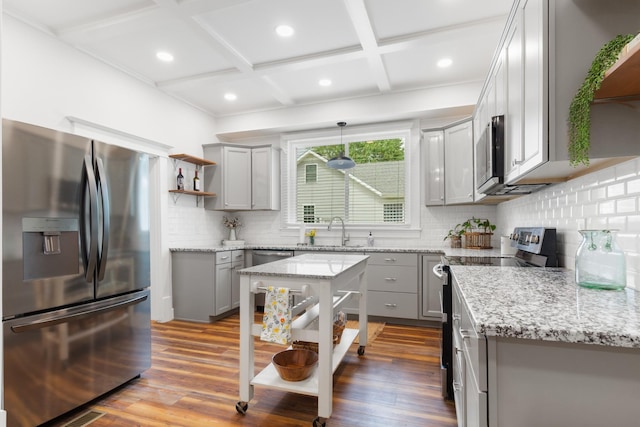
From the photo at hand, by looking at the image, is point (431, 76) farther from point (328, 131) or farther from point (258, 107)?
point (258, 107)

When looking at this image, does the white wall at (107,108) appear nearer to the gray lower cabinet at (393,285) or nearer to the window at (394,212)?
the gray lower cabinet at (393,285)

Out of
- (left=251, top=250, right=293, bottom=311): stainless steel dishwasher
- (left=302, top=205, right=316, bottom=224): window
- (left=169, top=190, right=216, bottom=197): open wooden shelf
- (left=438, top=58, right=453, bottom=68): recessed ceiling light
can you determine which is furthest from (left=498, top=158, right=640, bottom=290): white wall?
(left=169, top=190, right=216, bottom=197): open wooden shelf

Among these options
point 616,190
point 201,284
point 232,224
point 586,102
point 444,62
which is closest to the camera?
point 586,102

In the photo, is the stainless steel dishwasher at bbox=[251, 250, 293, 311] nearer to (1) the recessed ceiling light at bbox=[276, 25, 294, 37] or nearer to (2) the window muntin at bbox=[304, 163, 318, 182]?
(2) the window muntin at bbox=[304, 163, 318, 182]

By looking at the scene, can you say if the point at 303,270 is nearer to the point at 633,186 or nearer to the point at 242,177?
the point at 633,186

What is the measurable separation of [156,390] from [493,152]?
276cm

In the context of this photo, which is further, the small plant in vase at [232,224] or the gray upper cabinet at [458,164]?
the small plant in vase at [232,224]

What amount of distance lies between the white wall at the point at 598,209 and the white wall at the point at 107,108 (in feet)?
12.6

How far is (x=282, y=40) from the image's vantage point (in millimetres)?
3150

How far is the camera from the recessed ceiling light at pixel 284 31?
9.64 feet

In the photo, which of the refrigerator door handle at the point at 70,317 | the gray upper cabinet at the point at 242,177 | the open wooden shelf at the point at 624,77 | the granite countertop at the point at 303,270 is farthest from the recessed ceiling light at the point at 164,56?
the open wooden shelf at the point at 624,77

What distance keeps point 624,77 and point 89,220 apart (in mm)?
2659

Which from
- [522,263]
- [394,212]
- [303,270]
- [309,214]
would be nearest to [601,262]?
[522,263]

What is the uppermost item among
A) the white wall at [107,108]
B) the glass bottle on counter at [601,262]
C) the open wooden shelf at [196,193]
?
the white wall at [107,108]
